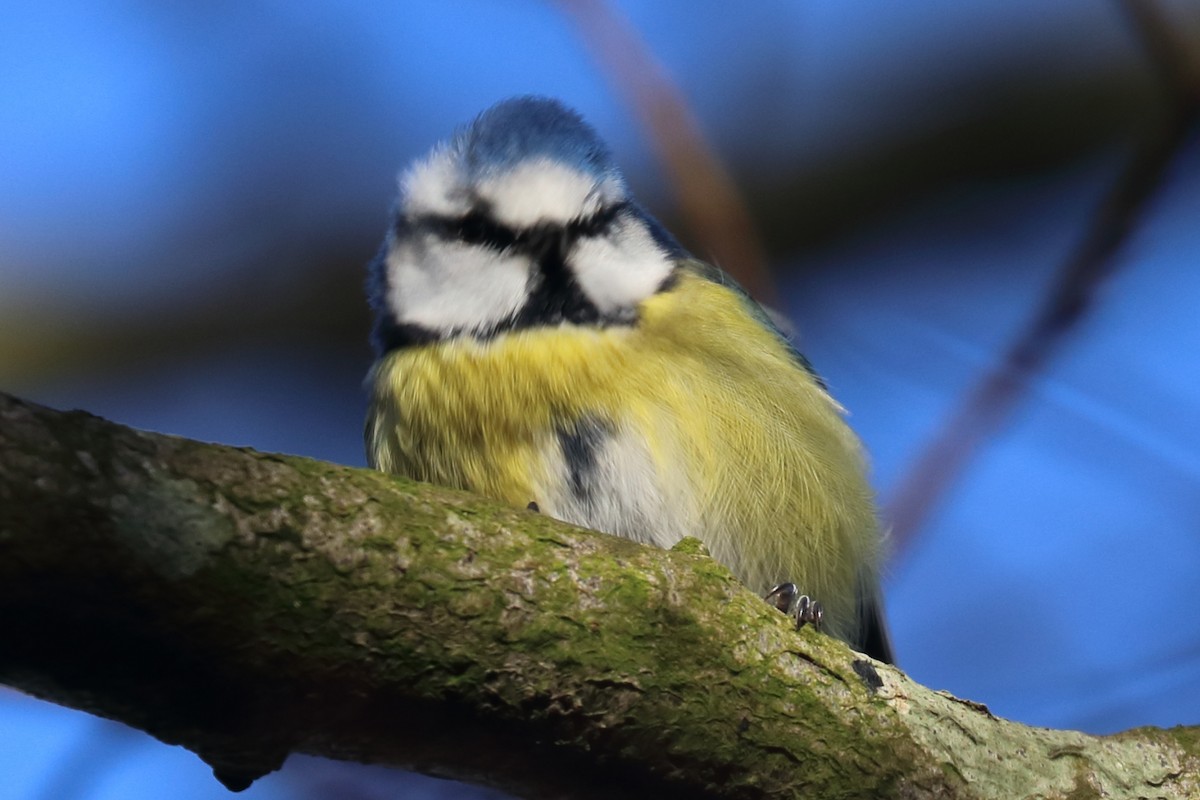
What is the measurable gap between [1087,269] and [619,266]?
55 centimetres

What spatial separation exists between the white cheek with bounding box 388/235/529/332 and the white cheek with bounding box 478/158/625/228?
0.17 ft

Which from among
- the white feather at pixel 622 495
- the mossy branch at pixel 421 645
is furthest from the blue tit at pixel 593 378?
the mossy branch at pixel 421 645

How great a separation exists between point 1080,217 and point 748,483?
0.73 meters

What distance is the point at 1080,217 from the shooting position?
5.93ft

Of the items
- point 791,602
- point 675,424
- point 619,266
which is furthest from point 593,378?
point 791,602

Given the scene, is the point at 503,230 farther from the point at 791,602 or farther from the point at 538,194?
the point at 791,602

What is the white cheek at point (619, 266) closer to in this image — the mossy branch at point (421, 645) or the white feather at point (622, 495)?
the white feather at point (622, 495)

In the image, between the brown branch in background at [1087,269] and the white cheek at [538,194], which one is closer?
the brown branch in background at [1087,269]

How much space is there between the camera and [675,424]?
138 cm

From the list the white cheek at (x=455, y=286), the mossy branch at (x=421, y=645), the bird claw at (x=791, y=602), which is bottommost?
the mossy branch at (x=421, y=645)

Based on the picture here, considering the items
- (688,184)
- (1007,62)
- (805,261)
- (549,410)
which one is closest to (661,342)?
(549,410)

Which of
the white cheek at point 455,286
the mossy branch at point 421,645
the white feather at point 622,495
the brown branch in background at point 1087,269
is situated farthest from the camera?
the white cheek at point 455,286

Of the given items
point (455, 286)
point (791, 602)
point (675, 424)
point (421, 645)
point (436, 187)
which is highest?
point (436, 187)

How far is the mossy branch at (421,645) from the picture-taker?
0.76 meters
